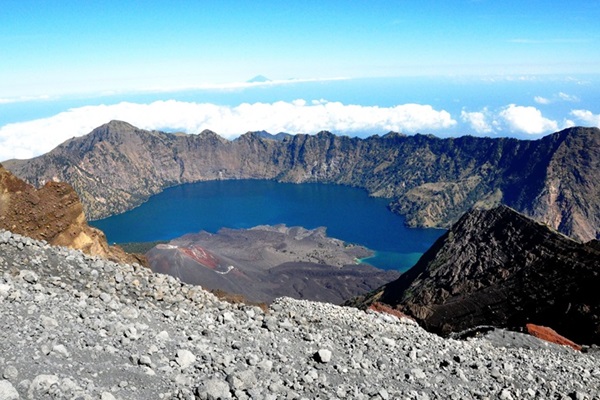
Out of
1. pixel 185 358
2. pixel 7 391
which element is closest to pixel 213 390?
pixel 185 358

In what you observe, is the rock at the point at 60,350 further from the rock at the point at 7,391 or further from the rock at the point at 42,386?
the rock at the point at 7,391

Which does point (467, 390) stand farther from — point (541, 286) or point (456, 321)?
point (541, 286)

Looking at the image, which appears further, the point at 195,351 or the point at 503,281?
the point at 503,281

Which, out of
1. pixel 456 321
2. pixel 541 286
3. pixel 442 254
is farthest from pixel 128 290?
pixel 442 254

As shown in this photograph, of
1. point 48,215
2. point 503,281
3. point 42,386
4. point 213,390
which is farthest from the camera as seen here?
point 503,281

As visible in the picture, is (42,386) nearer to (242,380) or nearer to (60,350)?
(60,350)

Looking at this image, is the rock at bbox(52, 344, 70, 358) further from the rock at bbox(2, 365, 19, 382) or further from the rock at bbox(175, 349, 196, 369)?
the rock at bbox(175, 349, 196, 369)
